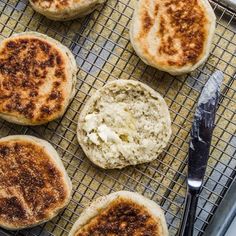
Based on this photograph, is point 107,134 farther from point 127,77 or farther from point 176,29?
point 176,29

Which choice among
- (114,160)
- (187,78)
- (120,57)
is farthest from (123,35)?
(114,160)


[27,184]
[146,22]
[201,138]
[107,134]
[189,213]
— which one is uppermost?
[146,22]

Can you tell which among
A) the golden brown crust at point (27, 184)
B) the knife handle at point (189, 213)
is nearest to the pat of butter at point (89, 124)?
the golden brown crust at point (27, 184)

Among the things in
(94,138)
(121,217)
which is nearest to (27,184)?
(94,138)

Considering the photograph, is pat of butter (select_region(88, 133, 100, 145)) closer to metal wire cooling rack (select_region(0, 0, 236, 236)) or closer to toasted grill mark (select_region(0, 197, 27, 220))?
metal wire cooling rack (select_region(0, 0, 236, 236))

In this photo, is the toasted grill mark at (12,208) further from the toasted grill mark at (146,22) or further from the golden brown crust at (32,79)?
the toasted grill mark at (146,22)
